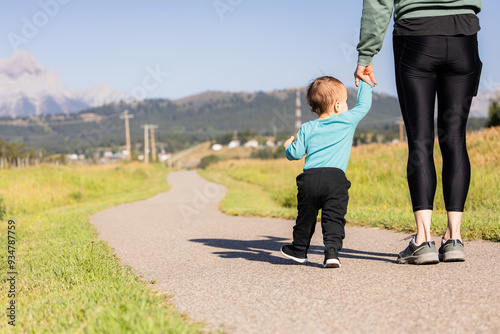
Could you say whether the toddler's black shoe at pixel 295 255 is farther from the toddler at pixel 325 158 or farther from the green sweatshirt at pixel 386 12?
the green sweatshirt at pixel 386 12

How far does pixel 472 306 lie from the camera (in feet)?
8.07

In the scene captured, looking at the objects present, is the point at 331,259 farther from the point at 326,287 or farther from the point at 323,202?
the point at 326,287

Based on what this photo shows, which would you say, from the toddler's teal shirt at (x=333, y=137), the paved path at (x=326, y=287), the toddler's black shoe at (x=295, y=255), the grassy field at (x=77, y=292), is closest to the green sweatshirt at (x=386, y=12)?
the toddler's teal shirt at (x=333, y=137)

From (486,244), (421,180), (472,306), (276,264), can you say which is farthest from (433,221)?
(472,306)

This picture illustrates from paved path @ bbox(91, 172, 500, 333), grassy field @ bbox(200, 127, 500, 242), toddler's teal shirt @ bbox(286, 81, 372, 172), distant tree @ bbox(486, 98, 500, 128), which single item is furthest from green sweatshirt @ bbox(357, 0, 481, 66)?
distant tree @ bbox(486, 98, 500, 128)

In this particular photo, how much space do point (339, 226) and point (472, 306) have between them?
4.65ft

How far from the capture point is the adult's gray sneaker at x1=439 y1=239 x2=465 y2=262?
3596 millimetres

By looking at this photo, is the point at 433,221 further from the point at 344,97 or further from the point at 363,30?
the point at 363,30

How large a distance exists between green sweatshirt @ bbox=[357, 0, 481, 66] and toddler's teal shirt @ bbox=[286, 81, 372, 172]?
0.27 metres

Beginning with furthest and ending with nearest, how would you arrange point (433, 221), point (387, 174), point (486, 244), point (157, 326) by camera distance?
point (387, 174)
point (433, 221)
point (486, 244)
point (157, 326)

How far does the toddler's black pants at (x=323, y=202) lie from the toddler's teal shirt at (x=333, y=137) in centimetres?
8

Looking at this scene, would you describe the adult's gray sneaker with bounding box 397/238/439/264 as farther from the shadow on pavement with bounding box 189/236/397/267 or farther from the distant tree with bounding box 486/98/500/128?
the distant tree with bounding box 486/98/500/128

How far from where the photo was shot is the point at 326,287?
3.01 metres

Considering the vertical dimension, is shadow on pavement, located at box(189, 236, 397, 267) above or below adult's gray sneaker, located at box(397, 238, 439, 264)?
below
